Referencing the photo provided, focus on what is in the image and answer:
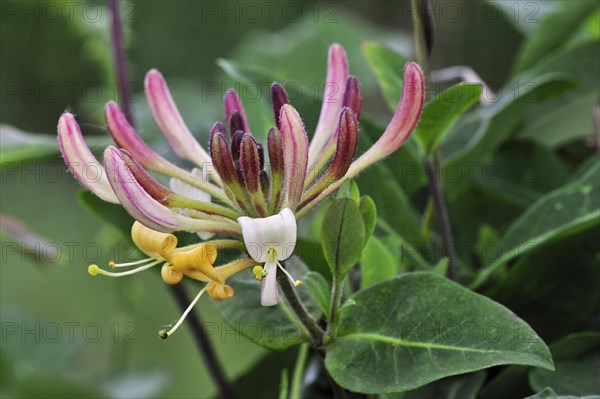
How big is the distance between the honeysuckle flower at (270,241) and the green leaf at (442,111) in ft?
0.44

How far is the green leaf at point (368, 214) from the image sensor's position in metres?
0.35

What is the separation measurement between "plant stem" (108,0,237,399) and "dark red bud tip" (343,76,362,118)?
8.1 inches

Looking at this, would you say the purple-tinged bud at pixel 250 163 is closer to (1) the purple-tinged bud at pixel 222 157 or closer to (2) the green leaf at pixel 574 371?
(1) the purple-tinged bud at pixel 222 157

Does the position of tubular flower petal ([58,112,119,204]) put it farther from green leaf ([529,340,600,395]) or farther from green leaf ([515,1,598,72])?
green leaf ([515,1,598,72])

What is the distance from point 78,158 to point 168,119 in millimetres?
60

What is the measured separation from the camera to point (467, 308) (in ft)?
1.09

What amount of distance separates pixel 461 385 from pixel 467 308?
0.26ft

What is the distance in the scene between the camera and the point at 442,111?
41cm

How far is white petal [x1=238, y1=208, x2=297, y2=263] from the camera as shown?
11.5 inches

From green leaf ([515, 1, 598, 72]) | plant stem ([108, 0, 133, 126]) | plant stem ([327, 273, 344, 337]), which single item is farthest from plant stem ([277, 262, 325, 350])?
green leaf ([515, 1, 598, 72])

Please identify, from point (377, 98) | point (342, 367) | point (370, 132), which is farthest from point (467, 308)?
point (377, 98)

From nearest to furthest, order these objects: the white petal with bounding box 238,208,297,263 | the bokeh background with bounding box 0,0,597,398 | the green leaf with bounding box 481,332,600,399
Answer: the white petal with bounding box 238,208,297,263 < the green leaf with bounding box 481,332,600,399 < the bokeh background with bounding box 0,0,597,398

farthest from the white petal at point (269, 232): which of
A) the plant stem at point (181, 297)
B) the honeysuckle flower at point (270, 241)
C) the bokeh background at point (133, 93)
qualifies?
the bokeh background at point (133, 93)

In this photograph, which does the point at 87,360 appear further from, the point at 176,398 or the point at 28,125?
the point at 28,125
